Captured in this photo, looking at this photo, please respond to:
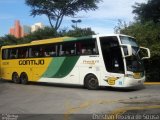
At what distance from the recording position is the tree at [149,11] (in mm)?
36309

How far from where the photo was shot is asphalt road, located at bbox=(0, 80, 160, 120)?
1370 cm

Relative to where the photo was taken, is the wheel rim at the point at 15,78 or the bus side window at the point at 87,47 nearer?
the bus side window at the point at 87,47

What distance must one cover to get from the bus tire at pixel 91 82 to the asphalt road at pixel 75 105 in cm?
138

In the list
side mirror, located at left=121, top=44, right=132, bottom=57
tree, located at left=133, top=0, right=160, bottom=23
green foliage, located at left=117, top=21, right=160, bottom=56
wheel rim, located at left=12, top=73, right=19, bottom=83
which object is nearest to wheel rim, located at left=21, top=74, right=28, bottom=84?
wheel rim, located at left=12, top=73, right=19, bottom=83

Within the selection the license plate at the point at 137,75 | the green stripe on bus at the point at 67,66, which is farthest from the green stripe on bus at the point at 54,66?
the license plate at the point at 137,75

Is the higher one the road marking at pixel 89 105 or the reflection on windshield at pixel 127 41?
the reflection on windshield at pixel 127 41

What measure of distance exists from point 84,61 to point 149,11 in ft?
53.8

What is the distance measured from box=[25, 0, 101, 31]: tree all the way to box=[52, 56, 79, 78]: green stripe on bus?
27421mm

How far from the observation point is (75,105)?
1622 centimetres

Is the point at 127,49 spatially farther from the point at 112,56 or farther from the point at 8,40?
the point at 8,40

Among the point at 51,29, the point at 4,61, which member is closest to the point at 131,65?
the point at 4,61

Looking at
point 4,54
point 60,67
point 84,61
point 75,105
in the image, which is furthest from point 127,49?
point 4,54

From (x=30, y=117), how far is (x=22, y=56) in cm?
1407

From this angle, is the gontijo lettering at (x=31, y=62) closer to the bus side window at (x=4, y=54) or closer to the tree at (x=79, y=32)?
the bus side window at (x=4, y=54)
